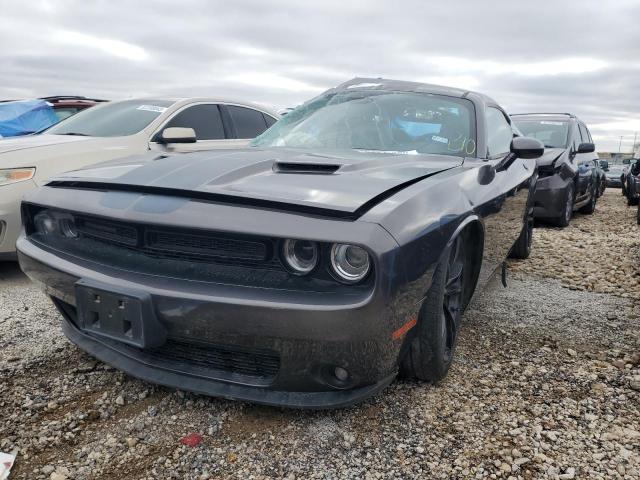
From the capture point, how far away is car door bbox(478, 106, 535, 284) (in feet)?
9.11

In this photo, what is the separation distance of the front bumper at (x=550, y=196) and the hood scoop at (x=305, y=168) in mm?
5151

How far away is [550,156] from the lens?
6652mm

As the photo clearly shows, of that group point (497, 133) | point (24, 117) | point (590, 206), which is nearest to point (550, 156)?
point (590, 206)

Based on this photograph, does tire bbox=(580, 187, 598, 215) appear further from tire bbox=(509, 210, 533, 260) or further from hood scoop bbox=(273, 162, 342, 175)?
hood scoop bbox=(273, 162, 342, 175)

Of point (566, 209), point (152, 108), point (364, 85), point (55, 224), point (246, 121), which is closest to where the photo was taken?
point (55, 224)

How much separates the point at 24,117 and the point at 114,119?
358 cm

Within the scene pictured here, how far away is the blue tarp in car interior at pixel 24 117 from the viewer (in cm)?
736

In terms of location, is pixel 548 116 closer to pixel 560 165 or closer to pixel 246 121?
pixel 560 165

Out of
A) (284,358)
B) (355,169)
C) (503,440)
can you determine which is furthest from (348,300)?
(503,440)

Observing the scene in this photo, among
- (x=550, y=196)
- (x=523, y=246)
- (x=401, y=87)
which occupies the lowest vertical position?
(x=523, y=246)

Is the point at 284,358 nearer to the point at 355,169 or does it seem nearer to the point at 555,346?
the point at 355,169

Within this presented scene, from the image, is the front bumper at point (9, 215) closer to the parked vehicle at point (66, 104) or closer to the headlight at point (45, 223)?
the headlight at point (45, 223)

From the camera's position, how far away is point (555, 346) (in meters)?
2.87

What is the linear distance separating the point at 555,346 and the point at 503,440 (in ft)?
3.61
